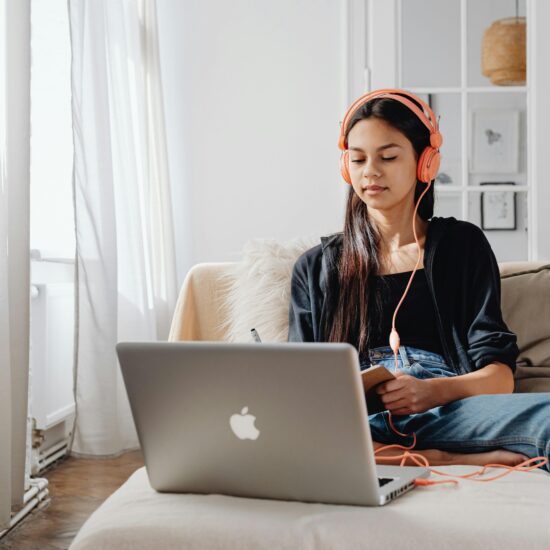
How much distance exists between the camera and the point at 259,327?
1854mm

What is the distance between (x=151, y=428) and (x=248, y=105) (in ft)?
8.38

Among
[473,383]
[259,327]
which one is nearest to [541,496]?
[473,383]

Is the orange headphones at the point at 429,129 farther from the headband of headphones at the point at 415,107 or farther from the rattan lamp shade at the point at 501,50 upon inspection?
the rattan lamp shade at the point at 501,50

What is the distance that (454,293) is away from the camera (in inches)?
65.9

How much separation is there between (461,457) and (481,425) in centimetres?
6

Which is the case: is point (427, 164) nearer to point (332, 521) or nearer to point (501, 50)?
point (332, 521)

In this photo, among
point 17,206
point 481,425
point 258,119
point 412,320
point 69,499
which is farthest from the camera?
point 258,119

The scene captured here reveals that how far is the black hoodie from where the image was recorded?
157 cm

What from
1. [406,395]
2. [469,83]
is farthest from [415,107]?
[469,83]

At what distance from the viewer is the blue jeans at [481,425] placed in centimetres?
126

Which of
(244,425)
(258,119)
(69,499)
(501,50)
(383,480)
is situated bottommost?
(69,499)

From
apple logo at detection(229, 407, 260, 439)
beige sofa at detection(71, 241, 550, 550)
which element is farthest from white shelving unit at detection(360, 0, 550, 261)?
apple logo at detection(229, 407, 260, 439)

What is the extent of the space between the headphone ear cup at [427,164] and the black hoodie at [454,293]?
0.11 m

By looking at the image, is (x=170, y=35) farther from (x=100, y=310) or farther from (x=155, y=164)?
(x=100, y=310)
